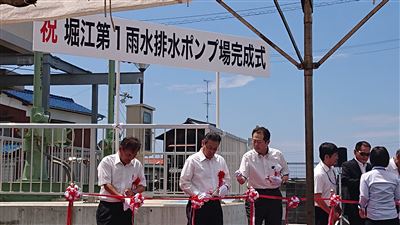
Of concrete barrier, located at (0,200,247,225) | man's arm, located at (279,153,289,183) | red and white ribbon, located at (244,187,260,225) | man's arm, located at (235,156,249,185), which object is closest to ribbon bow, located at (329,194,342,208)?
man's arm, located at (279,153,289,183)

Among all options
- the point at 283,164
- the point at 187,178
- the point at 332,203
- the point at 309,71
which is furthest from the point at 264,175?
the point at 309,71

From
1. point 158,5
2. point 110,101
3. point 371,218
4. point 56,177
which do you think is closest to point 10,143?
point 56,177

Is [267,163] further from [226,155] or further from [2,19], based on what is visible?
[2,19]

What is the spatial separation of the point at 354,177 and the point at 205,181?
209 cm

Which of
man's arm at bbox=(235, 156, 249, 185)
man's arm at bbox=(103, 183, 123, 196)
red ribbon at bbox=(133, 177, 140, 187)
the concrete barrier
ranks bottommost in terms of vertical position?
the concrete barrier

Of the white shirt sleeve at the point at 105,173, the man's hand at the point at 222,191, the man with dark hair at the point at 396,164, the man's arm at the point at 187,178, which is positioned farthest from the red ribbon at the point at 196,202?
the man with dark hair at the point at 396,164

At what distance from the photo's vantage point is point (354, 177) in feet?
22.8

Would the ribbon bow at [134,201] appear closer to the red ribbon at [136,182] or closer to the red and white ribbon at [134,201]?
the red and white ribbon at [134,201]

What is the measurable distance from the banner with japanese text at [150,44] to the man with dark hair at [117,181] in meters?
2.69

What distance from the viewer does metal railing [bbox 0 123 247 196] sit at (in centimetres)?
801

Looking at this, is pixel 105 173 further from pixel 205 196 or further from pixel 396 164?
pixel 396 164

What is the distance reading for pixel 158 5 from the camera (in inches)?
183

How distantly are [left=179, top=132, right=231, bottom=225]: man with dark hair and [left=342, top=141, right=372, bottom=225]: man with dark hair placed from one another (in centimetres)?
182

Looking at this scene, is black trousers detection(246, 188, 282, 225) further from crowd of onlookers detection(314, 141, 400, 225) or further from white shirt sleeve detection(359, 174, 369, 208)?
white shirt sleeve detection(359, 174, 369, 208)
